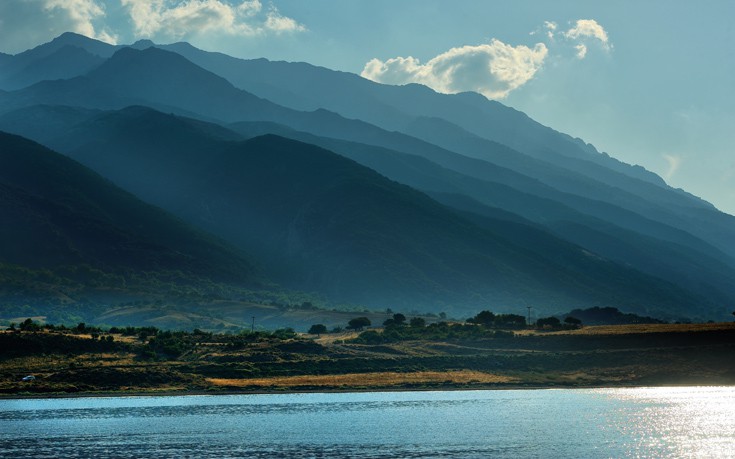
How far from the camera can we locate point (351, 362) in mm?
166125

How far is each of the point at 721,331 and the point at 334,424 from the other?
10178 cm

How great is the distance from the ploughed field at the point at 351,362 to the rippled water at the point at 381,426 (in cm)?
1312

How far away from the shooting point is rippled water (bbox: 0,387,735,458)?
7800 cm

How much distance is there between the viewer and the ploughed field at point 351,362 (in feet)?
482

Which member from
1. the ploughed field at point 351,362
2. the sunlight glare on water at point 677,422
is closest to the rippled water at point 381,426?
the sunlight glare on water at point 677,422

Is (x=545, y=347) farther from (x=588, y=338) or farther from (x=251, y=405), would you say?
(x=251, y=405)

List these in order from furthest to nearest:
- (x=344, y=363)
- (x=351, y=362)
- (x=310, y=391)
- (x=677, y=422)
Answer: (x=351, y=362)
(x=344, y=363)
(x=310, y=391)
(x=677, y=422)

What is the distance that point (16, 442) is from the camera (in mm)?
85500

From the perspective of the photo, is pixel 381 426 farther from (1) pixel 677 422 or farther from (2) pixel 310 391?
(2) pixel 310 391

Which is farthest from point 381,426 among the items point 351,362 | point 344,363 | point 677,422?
point 351,362

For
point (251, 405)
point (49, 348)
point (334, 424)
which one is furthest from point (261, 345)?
point (334, 424)

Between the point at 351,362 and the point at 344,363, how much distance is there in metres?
1.48

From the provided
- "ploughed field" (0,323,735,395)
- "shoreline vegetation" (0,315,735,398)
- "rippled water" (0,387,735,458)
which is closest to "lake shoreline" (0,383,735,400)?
"shoreline vegetation" (0,315,735,398)

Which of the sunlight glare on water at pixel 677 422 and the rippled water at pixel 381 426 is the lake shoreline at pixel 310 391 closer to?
the rippled water at pixel 381 426
